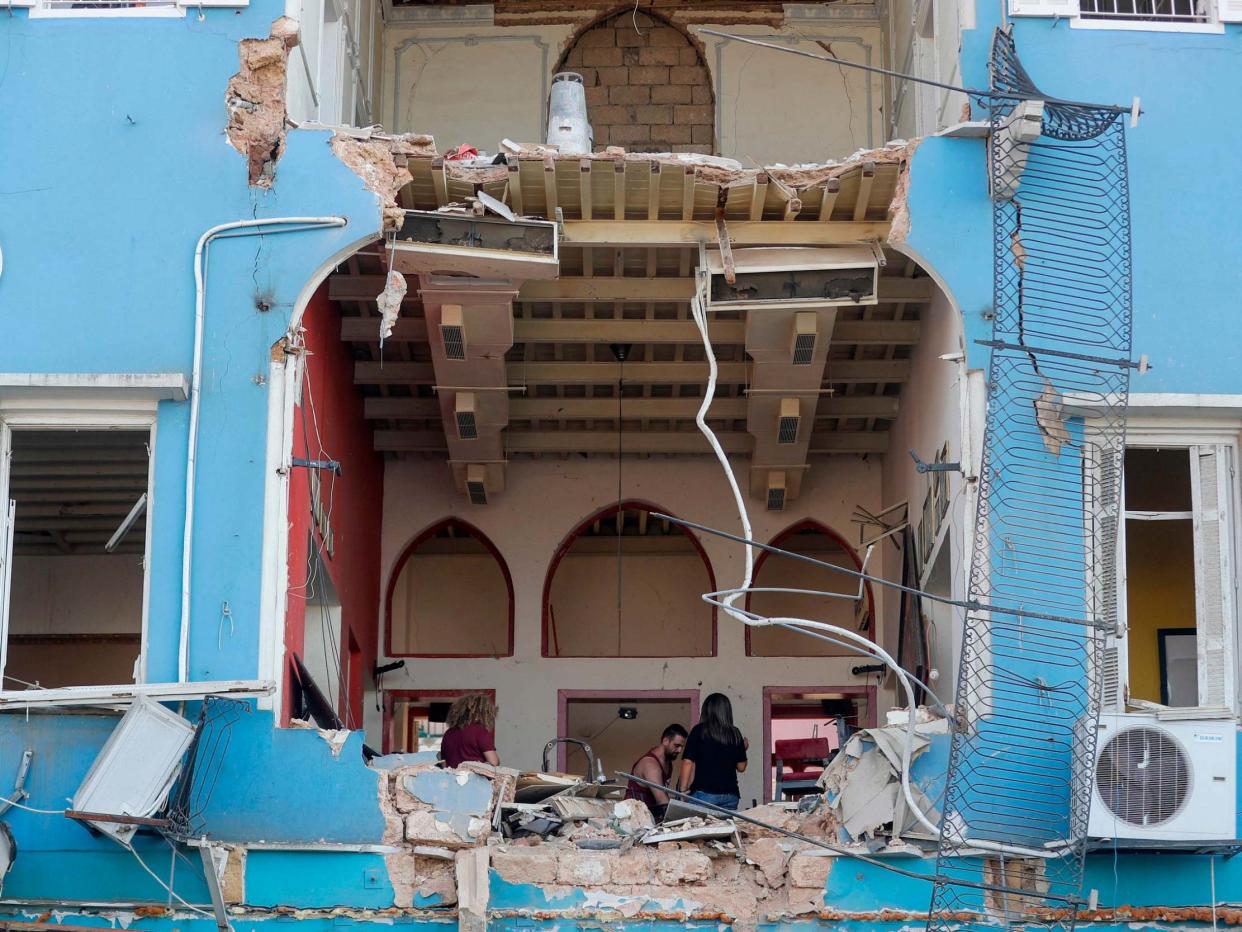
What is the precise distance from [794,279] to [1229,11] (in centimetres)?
342

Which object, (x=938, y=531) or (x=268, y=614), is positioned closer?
(x=268, y=614)

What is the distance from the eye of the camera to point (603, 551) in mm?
19062

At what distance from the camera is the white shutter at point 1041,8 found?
41.3 feet

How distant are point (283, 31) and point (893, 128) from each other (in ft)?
20.2

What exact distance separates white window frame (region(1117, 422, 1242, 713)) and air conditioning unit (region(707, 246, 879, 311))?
2.08 metres

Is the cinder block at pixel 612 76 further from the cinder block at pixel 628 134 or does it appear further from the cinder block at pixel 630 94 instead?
the cinder block at pixel 628 134

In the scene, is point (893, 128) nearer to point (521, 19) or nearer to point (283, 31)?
point (521, 19)

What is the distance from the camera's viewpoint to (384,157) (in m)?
12.3

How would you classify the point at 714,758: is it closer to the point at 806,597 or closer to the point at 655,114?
the point at 806,597

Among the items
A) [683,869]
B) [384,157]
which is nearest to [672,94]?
[384,157]

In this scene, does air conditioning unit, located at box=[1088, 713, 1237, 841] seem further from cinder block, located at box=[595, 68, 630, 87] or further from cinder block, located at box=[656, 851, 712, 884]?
cinder block, located at box=[595, 68, 630, 87]

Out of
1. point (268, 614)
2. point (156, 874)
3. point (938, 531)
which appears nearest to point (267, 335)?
point (268, 614)

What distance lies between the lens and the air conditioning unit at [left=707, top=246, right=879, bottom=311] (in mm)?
12859

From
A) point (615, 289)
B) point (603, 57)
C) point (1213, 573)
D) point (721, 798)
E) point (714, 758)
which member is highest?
point (603, 57)
